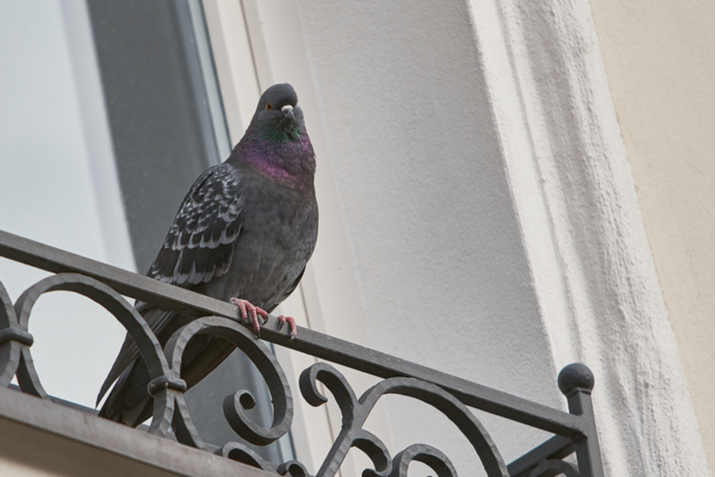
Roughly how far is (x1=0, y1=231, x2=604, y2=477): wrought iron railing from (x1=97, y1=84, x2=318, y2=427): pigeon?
753mm

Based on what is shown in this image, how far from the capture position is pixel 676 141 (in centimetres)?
379

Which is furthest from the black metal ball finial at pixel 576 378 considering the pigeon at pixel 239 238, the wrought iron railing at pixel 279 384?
the pigeon at pixel 239 238

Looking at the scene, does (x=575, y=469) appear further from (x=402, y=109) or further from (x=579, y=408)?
(x=402, y=109)

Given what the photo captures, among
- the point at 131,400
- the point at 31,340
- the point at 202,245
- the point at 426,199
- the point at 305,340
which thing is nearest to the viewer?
the point at 31,340

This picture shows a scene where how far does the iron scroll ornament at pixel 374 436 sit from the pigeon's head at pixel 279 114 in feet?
3.78

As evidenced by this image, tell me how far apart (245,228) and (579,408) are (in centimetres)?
109

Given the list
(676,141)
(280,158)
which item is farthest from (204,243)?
(676,141)

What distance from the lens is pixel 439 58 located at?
3.54 m

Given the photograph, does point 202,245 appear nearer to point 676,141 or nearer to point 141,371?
point 141,371

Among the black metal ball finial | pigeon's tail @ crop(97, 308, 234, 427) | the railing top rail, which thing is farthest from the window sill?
the black metal ball finial

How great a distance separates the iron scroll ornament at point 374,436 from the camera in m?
2.17

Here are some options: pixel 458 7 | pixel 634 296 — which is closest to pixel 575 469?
pixel 634 296

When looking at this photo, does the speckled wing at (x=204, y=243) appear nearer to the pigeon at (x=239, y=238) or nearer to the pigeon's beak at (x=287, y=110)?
the pigeon at (x=239, y=238)

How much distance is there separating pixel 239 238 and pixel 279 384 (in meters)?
1.00
